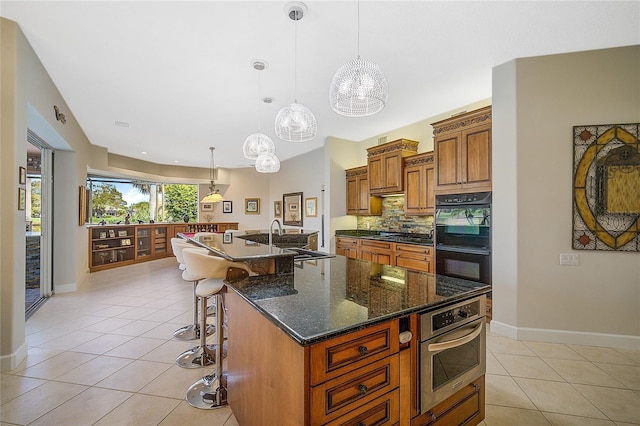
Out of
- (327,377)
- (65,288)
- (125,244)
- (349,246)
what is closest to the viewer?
(327,377)

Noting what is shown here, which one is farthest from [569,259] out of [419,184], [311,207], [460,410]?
[311,207]

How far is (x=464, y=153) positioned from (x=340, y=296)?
9.89 ft

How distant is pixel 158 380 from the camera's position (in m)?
2.31

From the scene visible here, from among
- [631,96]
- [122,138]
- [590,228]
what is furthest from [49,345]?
[631,96]

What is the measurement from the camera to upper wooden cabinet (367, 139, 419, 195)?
481 cm

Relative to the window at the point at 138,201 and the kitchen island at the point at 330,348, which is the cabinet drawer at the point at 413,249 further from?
the window at the point at 138,201

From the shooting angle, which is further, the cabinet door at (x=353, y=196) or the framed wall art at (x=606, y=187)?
the cabinet door at (x=353, y=196)

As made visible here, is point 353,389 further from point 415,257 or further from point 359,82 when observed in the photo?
point 415,257

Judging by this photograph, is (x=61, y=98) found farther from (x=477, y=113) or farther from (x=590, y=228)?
(x=590, y=228)

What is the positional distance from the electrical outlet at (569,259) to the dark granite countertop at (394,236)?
148 cm

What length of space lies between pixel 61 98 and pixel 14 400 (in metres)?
3.82

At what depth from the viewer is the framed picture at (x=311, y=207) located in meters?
7.06

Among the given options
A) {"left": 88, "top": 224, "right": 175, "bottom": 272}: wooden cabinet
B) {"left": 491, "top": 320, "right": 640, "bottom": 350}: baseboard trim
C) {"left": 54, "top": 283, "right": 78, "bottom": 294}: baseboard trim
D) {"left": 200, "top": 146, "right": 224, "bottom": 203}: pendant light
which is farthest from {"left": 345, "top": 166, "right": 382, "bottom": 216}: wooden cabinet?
{"left": 88, "top": 224, "right": 175, "bottom": 272}: wooden cabinet

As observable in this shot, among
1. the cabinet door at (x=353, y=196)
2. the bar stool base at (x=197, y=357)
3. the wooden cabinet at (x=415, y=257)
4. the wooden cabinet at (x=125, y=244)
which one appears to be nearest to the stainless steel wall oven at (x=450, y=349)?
the bar stool base at (x=197, y=357)
